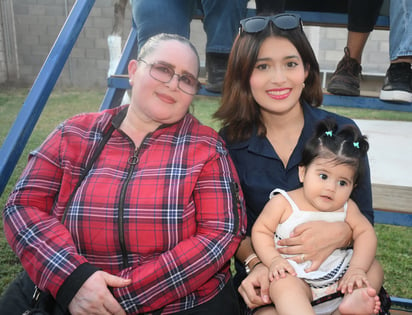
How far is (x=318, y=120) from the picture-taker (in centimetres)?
184

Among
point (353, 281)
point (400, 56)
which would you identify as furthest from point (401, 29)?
point (353, 281)

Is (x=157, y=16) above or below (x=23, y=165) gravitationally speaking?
above

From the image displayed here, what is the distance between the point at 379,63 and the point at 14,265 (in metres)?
10.7

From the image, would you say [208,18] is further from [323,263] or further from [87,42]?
[87,42]

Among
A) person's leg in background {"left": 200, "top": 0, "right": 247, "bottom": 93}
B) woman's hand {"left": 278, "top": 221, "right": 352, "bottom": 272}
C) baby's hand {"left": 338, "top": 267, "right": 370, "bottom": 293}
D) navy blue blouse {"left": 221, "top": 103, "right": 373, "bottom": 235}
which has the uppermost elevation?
person's leg in background {"left": 200, "top": 0, "right": 247, "bottom": 93}

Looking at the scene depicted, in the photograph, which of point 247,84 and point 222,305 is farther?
point 247,84

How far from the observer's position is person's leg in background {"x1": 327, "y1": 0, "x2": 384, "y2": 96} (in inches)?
86.7

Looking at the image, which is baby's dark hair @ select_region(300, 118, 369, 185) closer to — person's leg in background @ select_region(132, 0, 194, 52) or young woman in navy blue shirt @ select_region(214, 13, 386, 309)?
young woman in navy blue shirt @ select_region(214, 13, 386, 309)

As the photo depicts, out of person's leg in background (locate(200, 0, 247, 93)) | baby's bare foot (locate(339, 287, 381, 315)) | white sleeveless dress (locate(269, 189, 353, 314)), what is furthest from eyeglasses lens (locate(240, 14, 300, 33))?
baby's bare foot (locate(339, 287, 381, 315))

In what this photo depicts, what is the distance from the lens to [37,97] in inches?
79.0

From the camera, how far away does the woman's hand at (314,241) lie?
1545 millimetres

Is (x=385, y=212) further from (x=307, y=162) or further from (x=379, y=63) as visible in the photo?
(x=379, y=63)

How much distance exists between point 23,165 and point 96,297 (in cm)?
450

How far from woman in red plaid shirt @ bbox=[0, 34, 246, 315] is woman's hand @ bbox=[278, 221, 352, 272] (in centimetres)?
20
